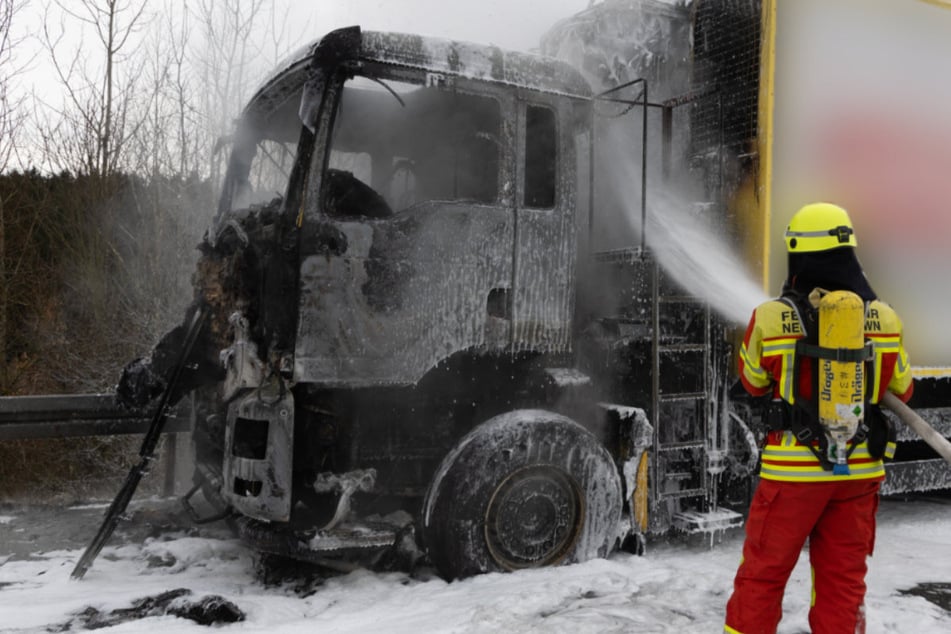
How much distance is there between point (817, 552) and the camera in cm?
306

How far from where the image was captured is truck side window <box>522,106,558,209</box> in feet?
14.2

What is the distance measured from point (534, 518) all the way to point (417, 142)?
229 cm

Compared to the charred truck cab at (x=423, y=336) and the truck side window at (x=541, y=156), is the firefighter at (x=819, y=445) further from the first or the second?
the truck side window at (x=541, y=156)

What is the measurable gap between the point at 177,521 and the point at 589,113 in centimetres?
388

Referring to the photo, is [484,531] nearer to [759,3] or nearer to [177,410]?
[177,410]

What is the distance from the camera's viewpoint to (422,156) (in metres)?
4.52

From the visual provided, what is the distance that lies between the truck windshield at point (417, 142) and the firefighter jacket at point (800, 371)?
1.74 metres

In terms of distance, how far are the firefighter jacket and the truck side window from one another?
5.23 ft

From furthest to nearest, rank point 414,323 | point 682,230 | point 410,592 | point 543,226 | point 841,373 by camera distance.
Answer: point 682,230, point 543,226, point 414,323, point 410,592, point 841,373

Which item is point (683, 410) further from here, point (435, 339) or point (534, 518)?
point (435, 339)

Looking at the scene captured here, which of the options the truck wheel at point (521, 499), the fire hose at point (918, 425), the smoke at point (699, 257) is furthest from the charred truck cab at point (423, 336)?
the fire hose at point (918, 425)

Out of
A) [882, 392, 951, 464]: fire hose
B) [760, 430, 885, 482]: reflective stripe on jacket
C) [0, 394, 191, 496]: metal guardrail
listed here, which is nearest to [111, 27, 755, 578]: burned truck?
[0, 394, 191, 496]: metal guardrail

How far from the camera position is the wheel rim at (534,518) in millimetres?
4059

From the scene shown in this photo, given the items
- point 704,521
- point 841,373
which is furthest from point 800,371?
point 704,521
